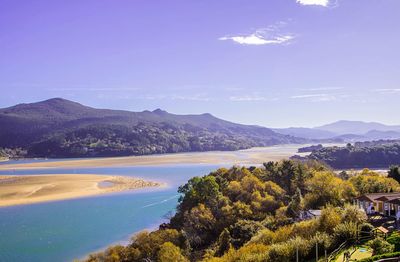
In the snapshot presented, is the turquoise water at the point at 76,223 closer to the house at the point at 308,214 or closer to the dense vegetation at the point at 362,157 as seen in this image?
the house at the point at 308,214

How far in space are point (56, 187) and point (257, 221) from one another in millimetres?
58078

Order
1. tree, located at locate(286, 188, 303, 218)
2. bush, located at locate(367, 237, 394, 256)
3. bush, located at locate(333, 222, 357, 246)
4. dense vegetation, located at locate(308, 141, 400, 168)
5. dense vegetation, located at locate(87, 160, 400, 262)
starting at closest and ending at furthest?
→ 1. bush, located at locate(367, 237, 394, 256)
2. bush, located at locate(333, 222, 357, 246)
3. dense vegetation, located at locate(87, 160, 400, 262)
4. tree, located at locate(286, 188, 303, 218)
5. dense vegetation, located at locate(308, 141, 400, 168)

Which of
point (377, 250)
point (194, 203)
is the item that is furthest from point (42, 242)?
point (377, 250)

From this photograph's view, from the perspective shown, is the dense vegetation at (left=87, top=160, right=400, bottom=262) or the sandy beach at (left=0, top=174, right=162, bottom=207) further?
the sandy beach at (left=0, top=174, right=162, bottom=207)

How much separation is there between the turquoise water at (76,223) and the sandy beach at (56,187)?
556 centimetres

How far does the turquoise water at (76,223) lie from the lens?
44.3 meters

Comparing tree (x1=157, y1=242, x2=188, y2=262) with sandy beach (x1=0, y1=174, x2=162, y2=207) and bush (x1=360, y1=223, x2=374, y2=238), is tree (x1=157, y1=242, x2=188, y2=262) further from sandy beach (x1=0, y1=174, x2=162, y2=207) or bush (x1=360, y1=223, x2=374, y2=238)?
sandy beach (x1=0, y1=174, x2=162, y2=207)

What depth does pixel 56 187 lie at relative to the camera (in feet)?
294

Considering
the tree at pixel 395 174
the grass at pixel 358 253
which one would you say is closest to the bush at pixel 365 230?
the grass at pixel 358 253

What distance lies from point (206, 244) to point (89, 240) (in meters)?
14.2

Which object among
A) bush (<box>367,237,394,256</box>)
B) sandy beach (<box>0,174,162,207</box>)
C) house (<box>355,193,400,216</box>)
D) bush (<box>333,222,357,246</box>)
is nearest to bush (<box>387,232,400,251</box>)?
bush (<box>367,237,394,256</box>)

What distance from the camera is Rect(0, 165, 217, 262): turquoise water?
44312 mm

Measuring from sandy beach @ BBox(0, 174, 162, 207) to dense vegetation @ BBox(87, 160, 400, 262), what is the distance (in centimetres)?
3419

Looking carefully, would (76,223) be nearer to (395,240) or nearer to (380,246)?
(380,246)
